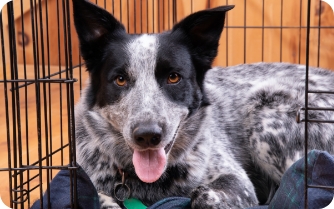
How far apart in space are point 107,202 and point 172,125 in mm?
396

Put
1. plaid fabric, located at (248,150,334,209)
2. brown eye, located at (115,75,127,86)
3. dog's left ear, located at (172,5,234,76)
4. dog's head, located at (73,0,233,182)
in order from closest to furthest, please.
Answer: plaid fabric, located at (248,150,334,209), dog's head, located at (73,0,233,182), brown eye, located at (115,75,127,86), dog's left ear, located at (172,5,234,76)

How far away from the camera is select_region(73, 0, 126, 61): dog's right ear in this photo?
2.13 m

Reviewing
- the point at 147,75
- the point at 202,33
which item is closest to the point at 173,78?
the point at 147,75

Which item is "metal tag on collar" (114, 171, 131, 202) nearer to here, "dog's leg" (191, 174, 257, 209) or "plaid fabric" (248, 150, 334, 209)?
"dog's leg" (191, 174, 257, 209)

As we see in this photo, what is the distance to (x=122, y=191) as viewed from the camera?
2213 millimetres

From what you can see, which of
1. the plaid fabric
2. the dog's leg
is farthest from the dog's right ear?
the plaid fabric

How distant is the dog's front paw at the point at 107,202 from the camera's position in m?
2.08

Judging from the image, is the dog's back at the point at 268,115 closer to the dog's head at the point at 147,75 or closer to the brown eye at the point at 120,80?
the dog's head at the point at 147,75

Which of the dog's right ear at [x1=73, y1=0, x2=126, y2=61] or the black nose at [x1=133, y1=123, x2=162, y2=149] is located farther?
the dog's right ear at [x1=73, y1=0, x2=126, y2=61]

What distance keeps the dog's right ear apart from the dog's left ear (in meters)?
0.26

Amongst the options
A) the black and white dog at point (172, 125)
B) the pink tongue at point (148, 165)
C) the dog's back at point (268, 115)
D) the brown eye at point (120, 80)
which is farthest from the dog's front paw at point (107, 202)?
the dog's back at point (268, 115)

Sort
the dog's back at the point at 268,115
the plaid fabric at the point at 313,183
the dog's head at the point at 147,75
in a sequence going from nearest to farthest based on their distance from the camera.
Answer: the plaid fabric at the point at 313,183 → the dog's head at the point at 147,75 → the dog's back at the point at 268,115

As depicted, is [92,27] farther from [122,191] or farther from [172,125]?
[122,191]

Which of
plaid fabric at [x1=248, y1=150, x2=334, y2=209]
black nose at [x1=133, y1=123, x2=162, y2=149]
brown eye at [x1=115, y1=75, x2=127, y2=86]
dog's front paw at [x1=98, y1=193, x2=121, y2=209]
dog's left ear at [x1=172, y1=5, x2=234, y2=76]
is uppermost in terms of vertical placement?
dog's left ear at [x1=172, y1=5, x2=234, y2=76]
